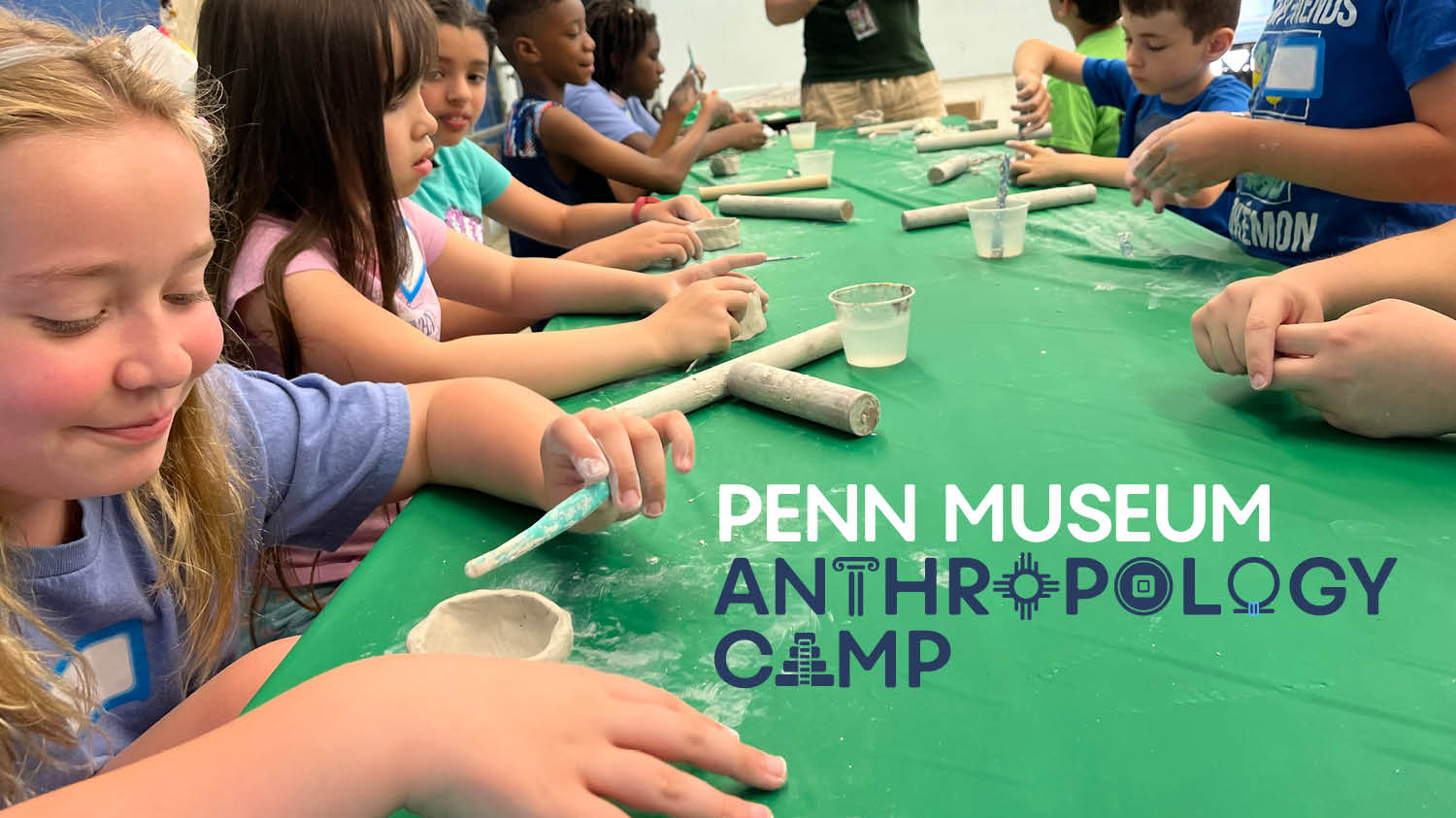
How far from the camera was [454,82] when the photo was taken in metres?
2.45

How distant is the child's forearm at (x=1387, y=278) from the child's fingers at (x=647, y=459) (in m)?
0.90

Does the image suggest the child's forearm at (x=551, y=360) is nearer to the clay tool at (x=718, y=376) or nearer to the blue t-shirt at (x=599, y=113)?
the clay tool at (x=718, y=376)

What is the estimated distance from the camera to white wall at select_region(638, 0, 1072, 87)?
854cm

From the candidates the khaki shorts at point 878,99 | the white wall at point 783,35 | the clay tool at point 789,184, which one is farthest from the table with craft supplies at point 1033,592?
the white wall at point 783,35

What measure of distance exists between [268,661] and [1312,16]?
6.23 feet

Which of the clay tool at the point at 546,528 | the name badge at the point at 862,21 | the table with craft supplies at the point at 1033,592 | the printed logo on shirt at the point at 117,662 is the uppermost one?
the name badge at the point at 862,21

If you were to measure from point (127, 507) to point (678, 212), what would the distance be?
1.84m

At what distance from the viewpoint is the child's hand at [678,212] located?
8.47 ft

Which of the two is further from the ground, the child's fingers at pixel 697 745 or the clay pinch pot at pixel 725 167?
the clay pinch pot at pixel 725 167

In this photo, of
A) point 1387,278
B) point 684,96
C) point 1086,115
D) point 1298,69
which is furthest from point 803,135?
point 1387,278

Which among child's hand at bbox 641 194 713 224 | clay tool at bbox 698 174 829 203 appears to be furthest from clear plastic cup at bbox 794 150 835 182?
child's hand at bbox 641 194 713 224

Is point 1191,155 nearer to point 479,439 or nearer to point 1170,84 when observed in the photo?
point 1170,84

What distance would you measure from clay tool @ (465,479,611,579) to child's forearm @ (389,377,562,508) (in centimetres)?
13

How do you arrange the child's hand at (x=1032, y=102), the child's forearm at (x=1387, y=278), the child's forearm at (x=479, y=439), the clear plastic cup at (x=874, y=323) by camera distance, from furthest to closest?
the child's hand at (x=1032, y=102), the clear plastic cup at (x=874, y=323), the child's forearm at (x=1387, y=278), the child's forearm at (x=479, y=439)
